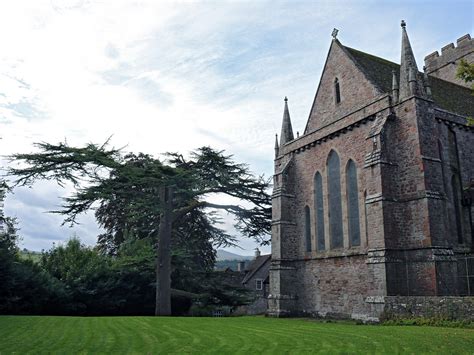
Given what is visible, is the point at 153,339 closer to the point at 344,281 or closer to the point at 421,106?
the point at 344,281

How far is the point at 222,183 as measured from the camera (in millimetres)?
24875

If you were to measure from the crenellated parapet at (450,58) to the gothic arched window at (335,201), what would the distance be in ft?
48.6

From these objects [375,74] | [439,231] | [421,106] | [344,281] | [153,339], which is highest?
[375,74]

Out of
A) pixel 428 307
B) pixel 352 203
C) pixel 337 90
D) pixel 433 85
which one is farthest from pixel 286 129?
pixel 428 307

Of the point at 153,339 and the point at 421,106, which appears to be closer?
the point at 153,339

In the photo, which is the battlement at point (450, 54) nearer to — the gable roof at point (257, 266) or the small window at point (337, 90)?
the small window at point (337, 90)

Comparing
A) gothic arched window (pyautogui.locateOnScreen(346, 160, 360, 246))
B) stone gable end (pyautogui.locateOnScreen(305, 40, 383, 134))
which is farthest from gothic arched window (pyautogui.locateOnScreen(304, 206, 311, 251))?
stone gable end (pyautogui.locateOnScreen(305, 40, 383, 134))

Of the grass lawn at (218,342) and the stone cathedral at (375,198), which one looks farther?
the stone cathedral at (375,198)

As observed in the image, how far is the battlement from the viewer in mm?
31734

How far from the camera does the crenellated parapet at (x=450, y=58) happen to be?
3150cm

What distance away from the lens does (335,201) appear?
22.4m

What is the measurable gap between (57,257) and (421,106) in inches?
895

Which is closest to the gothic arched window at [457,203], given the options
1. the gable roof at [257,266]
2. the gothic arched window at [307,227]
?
the gothic arched window at [307,227]

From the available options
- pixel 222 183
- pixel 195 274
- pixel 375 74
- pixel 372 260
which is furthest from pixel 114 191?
pixel 375 74
